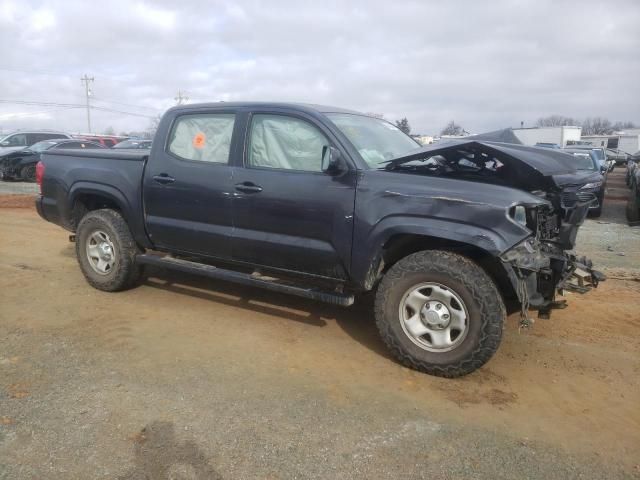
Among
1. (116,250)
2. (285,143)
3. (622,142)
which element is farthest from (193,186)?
(622,142)

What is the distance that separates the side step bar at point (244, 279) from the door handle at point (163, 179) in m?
0.76

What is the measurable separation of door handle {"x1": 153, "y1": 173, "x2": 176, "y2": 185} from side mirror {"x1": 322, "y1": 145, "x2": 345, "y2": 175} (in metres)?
1.63

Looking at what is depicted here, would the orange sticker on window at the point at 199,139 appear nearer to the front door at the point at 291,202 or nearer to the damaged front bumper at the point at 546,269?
the front door at the point at 291,202

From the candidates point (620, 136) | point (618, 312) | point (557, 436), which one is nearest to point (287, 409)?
point (557, 436)

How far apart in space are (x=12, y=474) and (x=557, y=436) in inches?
119

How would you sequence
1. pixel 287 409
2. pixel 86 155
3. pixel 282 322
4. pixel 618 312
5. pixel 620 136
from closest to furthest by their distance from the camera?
pixel 287 409
pixel 282 322
pixel 618 312
pixel 86 155
pixel 620 136

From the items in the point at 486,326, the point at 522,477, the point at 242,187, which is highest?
the point at 242,187

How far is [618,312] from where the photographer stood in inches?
200

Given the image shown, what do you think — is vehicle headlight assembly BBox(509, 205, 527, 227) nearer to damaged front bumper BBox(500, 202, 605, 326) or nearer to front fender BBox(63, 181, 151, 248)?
damaged front bumper BBox(500, 202, 605, 326)

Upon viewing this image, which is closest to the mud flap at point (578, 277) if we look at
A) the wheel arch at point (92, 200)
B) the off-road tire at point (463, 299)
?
the off-road tire at point (463, 299)

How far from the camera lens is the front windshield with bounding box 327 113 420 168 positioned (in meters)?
4.20

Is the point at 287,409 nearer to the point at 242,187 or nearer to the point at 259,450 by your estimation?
the point at 259,450

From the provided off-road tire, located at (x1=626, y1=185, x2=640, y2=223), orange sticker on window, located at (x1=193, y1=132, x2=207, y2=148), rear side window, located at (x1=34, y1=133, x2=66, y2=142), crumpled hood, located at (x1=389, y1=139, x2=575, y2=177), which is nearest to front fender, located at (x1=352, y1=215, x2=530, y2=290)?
crumpled hood, located at (x1=389, y1=139, x2=575, y2=177)

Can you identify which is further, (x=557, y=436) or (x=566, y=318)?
(x=566, y=318)
